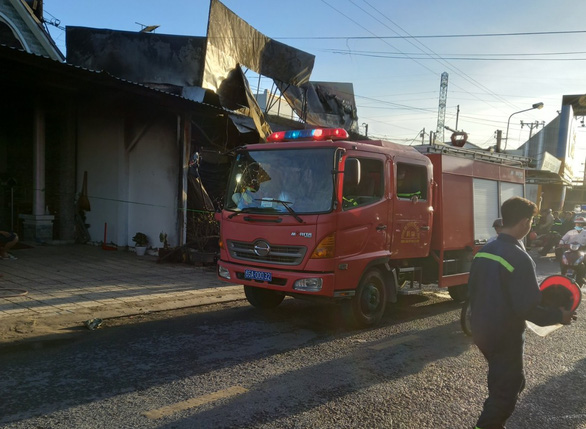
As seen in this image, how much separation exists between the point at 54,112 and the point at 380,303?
10836 mm

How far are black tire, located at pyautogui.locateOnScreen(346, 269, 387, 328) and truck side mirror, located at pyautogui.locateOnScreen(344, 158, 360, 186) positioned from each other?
1320 mm

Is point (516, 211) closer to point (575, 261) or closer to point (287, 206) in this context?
point (287, 206)

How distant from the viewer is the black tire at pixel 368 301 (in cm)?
630

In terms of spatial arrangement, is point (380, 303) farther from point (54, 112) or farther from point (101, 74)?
point (54, 112)

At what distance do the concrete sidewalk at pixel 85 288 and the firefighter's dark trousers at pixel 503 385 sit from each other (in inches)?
195

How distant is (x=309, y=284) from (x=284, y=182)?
140 centimetres

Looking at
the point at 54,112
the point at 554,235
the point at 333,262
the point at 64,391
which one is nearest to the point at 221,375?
the point at 64,391

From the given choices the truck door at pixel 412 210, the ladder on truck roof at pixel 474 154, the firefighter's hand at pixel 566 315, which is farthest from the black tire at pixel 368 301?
the firefighter's hand at pixel 566 315

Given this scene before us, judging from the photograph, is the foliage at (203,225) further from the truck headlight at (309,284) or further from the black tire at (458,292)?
the truck headlight at (309,284)

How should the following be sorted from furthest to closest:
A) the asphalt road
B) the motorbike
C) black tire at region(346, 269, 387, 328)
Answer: the motorbike < black tire at region(346, 269, 387, 328) < the asphalt road

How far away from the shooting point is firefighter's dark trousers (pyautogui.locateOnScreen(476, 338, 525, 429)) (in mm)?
2910

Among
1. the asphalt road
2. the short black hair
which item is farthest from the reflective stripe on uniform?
the asphalt road

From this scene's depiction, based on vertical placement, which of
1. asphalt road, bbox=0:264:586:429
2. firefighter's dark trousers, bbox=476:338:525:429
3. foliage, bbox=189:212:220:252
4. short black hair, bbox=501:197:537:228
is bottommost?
asphalt road, bbox=0:264:586:429

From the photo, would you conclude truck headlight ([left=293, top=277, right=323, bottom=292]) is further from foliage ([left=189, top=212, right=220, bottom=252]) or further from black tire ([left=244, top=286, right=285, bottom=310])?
foliage ([left=189, top=212, right=220, bottom=252])
